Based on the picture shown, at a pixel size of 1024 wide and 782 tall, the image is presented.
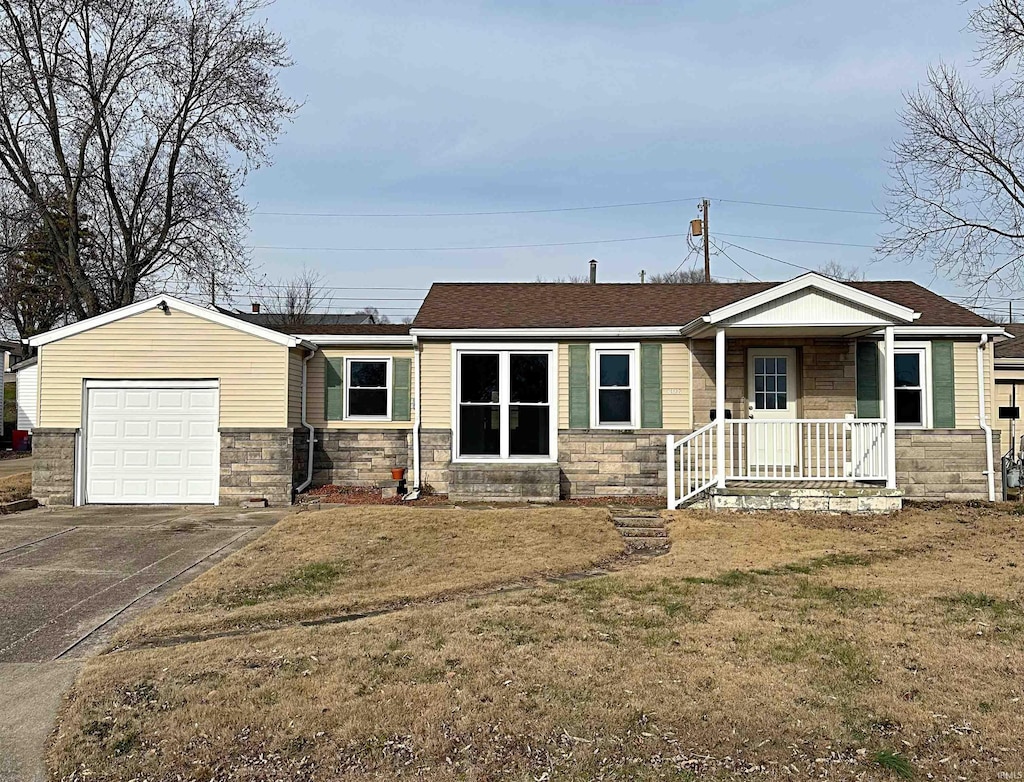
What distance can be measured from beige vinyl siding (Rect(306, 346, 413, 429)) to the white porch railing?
499cm

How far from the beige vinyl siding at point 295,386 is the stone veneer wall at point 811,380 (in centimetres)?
683

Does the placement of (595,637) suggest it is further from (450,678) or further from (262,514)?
(262,514)

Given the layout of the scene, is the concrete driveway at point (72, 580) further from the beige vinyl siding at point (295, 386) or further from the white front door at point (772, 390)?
the white front door at point (772, 390)

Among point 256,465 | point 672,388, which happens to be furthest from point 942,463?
point 256,465

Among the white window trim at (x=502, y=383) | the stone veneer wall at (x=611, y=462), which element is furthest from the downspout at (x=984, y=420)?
the white window trim at (x=502, y=383)

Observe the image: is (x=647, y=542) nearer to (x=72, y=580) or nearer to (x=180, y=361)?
(x=72, y=580)

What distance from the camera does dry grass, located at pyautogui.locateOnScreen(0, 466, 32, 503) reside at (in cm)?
1239

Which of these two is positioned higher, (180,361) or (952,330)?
(952,330)

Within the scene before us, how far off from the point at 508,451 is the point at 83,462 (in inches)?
277

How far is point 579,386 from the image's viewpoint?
12766 millimetres

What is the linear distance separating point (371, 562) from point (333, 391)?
20.2 feet

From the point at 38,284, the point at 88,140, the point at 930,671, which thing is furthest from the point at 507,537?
the point at 38,284

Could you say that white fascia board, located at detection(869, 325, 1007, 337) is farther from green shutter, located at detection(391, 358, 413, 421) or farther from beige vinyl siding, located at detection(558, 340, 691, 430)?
Result: green shutter, located at detection(391, 358, 413, 421)

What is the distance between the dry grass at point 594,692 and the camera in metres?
3.59
